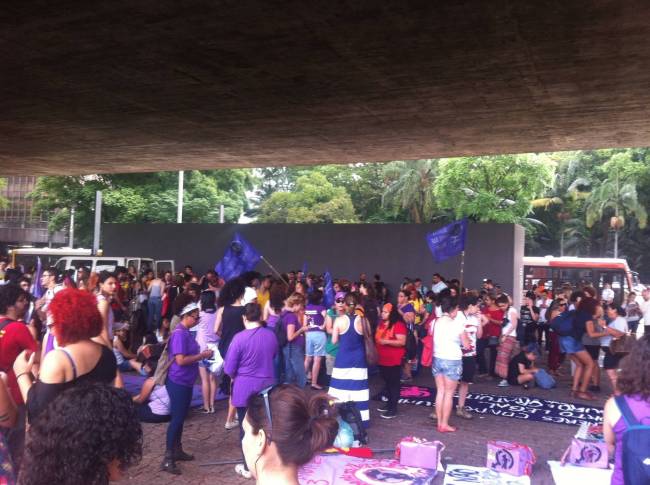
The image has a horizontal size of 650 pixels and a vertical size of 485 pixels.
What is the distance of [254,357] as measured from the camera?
587 centimetres

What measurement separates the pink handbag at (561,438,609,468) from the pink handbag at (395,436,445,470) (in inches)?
54.6

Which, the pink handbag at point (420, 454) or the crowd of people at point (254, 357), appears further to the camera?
the pink handbag at point (420, 454)

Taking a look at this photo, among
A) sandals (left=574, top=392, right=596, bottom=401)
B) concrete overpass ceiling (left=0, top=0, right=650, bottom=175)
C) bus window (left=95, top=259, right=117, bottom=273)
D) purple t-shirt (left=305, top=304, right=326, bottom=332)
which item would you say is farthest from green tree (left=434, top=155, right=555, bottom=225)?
purple t-shirt (left=305, top=304, right=326, bottom=332)

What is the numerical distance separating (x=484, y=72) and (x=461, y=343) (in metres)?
3.73

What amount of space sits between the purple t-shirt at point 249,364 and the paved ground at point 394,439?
0.90 metres

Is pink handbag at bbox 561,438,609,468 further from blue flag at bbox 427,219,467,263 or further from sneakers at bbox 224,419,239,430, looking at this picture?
blue flag at bbox 427,219,467,263

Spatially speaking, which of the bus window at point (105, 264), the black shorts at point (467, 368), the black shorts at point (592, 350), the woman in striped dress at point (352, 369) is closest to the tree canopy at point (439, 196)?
the bus window at point (105, 264)

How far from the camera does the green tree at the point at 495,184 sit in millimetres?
27938

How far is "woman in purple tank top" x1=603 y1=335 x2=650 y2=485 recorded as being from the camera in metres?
3.37

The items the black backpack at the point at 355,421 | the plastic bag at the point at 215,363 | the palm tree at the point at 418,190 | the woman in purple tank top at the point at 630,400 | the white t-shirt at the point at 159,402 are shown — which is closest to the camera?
the woman in purple tank top at the point at 630,400

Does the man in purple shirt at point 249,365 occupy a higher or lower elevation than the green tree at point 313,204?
lower

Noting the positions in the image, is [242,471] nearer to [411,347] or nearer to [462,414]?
[462,414]

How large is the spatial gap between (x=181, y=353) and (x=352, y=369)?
7.26 feet

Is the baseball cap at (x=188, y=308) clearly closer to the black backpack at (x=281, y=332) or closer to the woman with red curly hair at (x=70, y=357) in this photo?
the woman with red curly hair at (x=70, y=357)
